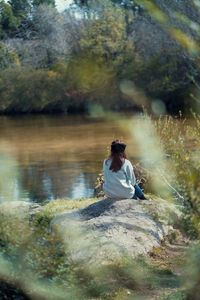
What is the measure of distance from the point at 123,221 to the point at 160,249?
21.0 inches

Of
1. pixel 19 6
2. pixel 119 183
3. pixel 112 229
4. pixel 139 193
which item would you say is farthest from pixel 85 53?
pixel 112 229

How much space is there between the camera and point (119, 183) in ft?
20.2

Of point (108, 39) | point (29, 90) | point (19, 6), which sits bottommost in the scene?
point (29, 90)

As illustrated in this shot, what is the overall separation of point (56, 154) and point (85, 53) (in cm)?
1455

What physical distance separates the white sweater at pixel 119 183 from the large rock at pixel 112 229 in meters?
0.15

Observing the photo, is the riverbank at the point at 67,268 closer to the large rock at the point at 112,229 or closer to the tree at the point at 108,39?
the large rock at the point at 112,229

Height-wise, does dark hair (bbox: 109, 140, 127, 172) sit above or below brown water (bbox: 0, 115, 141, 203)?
above

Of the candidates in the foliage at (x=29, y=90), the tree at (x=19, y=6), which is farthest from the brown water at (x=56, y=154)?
the foliage at (x=29, y=90)

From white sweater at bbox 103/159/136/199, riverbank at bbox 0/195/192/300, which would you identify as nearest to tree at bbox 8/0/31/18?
white sweater at bbox 103/159/136/199

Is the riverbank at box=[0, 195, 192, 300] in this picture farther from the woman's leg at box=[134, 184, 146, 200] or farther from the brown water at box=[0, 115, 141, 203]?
the woman's leg at box=[134, 184, 146, 200]

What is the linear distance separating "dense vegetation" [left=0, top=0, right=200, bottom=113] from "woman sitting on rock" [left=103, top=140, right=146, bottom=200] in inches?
931

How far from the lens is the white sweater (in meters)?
6.19

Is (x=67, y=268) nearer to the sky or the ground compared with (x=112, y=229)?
nearer to the sky

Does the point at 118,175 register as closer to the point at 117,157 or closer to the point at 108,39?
the point at 117,157
